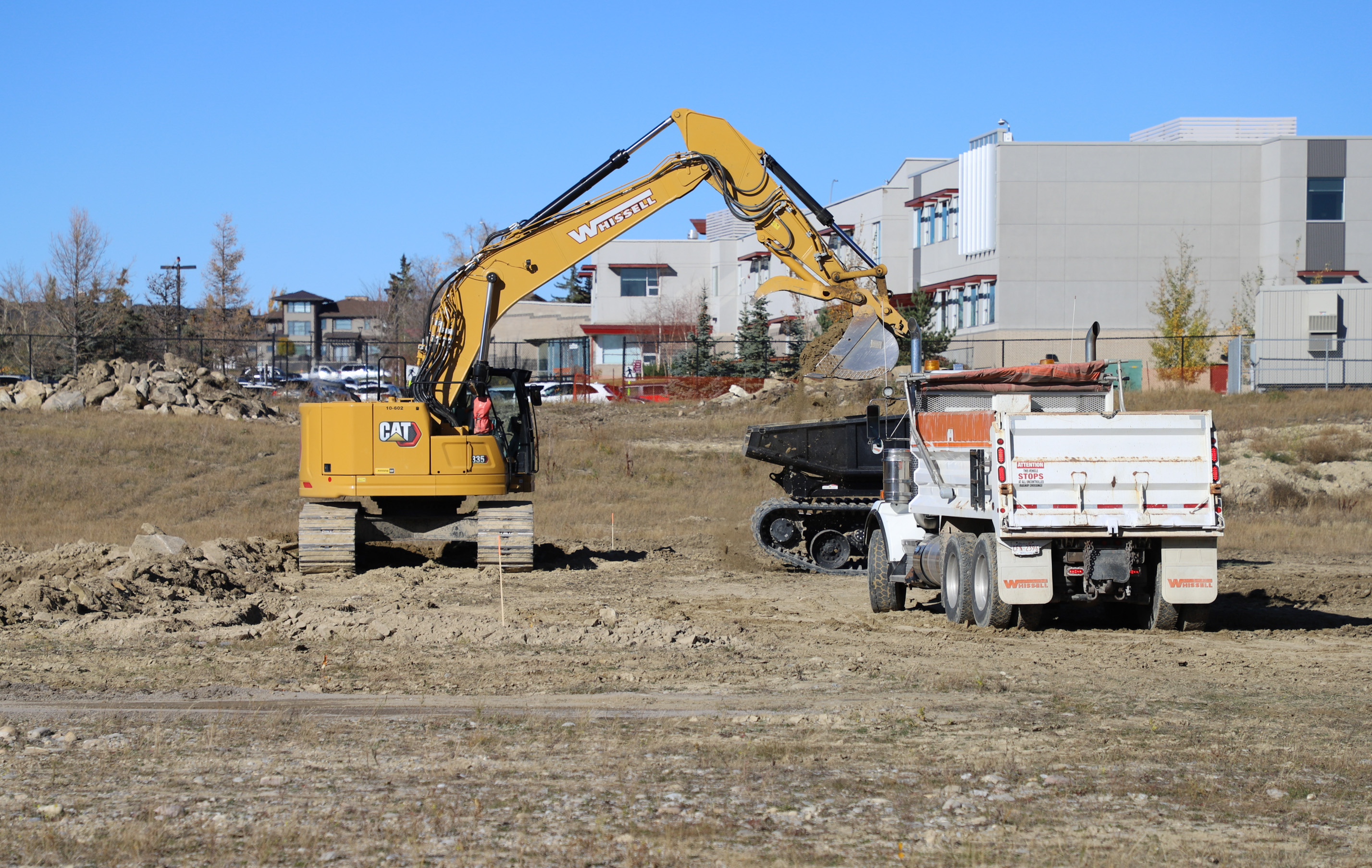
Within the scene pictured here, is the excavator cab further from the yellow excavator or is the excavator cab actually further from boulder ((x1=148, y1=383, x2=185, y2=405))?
boulder ((x1=148, y1=383, x2=185, y2=405))

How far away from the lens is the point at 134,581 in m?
14.1

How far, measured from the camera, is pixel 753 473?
2978cm

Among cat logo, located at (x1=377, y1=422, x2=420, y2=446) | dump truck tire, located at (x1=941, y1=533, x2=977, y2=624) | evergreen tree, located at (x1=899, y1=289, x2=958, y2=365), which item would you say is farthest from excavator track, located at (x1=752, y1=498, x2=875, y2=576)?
evergreen tree, located at (x1=899, y1=289, x2=958, y2=365)

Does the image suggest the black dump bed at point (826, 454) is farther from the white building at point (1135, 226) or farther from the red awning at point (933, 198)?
the red awning at point (933, 198)

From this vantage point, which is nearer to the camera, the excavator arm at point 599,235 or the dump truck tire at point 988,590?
the dump truck tire at point 988,590

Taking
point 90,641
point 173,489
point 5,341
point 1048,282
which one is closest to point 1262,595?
point 90,641

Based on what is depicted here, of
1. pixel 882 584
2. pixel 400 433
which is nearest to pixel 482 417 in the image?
pixel 400 433

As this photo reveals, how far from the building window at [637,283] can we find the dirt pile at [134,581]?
54866 millimetres

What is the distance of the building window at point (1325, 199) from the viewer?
149 ft

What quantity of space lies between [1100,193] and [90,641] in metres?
40.4

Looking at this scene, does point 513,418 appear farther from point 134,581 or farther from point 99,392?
point 99,392

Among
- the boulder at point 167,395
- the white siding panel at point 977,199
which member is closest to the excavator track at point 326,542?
the boulder at point 167,395

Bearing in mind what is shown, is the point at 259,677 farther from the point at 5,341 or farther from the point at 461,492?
the point at 5,341

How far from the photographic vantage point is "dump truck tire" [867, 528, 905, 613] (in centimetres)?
1388
